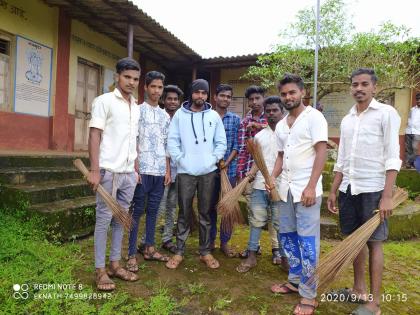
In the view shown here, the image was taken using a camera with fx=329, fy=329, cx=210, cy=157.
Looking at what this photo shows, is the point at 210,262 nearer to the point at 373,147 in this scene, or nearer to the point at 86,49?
the point at 373,147

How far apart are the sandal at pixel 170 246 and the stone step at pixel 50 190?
1517 millimetres

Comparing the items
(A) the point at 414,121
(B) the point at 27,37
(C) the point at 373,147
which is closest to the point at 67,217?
(C) the point at 373,147

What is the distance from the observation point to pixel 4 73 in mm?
6035

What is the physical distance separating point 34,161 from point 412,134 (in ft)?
25.6

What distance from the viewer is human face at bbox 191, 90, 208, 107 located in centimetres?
321

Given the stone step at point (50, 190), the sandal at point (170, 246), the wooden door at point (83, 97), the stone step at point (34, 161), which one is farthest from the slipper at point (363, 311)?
the wooden door at point (83, 97)

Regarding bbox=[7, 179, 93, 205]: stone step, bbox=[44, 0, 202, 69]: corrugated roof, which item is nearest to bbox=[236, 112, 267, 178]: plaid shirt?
bbox=[7, 179, 93, 205]: stone step

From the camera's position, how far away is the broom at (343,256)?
2271 millimetres

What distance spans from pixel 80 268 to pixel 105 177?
97 centimetres

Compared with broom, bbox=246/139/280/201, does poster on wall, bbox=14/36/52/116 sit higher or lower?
higher

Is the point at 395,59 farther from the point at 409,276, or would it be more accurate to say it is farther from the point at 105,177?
the point at 105,177

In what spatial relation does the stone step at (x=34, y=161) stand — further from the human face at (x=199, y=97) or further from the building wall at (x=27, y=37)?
the human face at (x=199, y=97)

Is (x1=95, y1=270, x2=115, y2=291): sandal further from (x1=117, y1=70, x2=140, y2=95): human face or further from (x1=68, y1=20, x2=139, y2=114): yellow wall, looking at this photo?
(x1=68, y1=20, x2=139, y2=114): yellow wall

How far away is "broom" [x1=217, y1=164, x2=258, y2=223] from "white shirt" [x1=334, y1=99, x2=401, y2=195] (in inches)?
37.3
